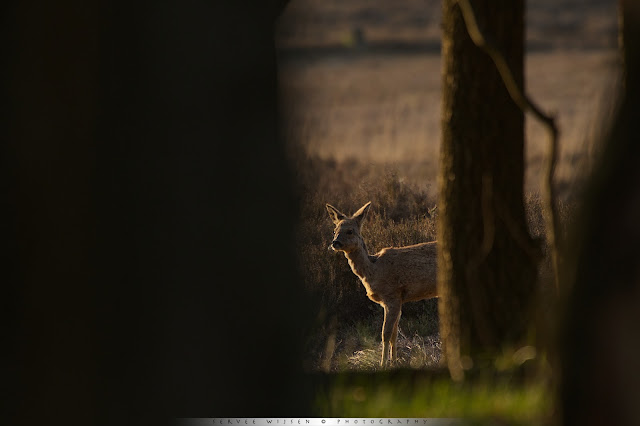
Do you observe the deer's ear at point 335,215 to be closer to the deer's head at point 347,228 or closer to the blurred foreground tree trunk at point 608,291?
the deer's head at point 347,228

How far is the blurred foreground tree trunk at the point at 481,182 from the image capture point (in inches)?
304

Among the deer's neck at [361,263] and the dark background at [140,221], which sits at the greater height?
the dark background at [140,221]

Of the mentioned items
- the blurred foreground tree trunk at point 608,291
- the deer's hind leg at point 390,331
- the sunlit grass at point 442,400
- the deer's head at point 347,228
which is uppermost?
the blurred foreground tree trunk at point 608,291

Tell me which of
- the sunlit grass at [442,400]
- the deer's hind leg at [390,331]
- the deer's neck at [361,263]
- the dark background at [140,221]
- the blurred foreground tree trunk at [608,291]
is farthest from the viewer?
the deer's neck at [361,263]

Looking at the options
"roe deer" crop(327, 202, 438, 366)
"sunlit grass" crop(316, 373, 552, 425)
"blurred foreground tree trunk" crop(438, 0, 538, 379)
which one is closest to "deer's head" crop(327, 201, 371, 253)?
"roe deer" crop(327, 202, 438, 366)

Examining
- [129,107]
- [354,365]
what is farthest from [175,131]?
[354,365]

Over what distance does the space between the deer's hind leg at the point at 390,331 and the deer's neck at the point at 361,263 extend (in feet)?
1.29

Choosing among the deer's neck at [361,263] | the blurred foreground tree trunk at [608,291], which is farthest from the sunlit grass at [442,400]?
the deer's neck at [361,263]

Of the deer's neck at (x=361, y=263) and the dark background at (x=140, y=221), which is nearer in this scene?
the dark background at (x=140, y=221)

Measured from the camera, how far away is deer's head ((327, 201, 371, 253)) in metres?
10.7

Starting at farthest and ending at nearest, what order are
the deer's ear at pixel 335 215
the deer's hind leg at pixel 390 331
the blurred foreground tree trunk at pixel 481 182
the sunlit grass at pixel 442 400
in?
the deer's ear at pixel 335 215, the deer's hind leg at pixel 390 331, the blurred foreground tree trunk at pixel 481 182, the sunlit grass at pixel 442 400

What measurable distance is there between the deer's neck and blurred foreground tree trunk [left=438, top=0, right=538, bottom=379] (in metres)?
3.09

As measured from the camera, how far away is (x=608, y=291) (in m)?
2.32

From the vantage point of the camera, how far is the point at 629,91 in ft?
8.07
